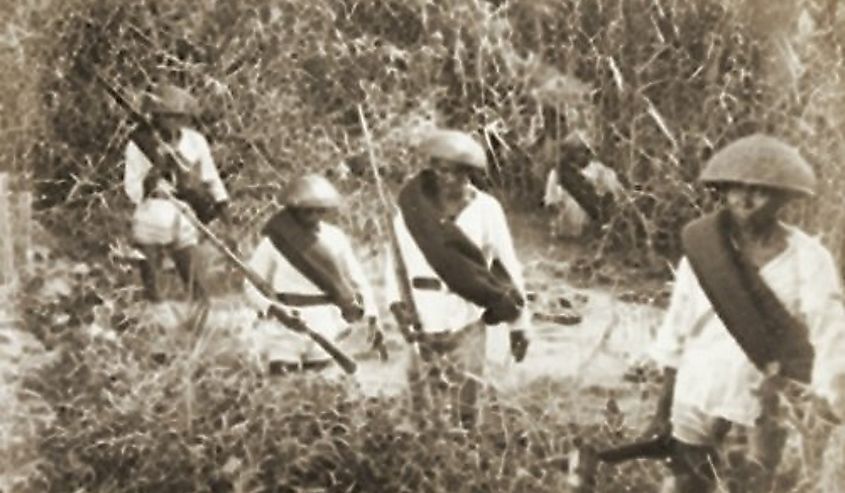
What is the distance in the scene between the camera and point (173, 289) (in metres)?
2.87

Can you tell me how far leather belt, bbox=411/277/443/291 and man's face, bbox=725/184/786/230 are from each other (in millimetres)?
660

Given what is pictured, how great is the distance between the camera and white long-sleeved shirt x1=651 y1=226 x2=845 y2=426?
271 cm

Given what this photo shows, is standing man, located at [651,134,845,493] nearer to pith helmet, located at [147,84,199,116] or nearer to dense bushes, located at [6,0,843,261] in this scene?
dense bushes, located at [6,0,843,261]

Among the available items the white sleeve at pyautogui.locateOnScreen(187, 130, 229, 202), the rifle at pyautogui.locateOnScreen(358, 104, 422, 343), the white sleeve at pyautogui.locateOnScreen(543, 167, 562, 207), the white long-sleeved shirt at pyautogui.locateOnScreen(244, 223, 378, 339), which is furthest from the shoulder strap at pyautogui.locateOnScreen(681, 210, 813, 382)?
the white sleeve at pyautogui.locateOnScreen(187, 130, 229, 202)

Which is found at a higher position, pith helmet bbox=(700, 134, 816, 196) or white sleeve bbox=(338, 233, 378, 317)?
pith helmet bbox=(700, 134, 816, 196)

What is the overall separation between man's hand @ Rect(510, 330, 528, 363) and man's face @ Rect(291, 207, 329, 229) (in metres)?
0.50

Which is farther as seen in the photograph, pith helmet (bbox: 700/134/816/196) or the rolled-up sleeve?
the rolled-up sleeve

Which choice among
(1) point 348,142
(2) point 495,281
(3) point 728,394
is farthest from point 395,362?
(3) point 728,394

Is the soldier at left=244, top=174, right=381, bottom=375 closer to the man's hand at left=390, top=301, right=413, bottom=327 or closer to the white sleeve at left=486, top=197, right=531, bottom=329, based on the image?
the man's hand at left=390, top=301, right=413, bottom=327

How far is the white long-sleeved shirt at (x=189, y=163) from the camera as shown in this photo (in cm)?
282

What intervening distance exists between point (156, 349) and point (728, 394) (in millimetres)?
1266

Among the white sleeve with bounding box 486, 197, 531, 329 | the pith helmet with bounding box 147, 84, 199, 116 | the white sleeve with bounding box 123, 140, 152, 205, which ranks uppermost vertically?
the pith helmet with bounding box 147, 84, 199, 116

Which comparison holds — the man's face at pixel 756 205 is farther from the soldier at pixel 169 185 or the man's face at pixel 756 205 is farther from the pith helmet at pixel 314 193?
the soldier at pixel 169 185

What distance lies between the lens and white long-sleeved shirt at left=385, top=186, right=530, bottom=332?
279 centimetres
